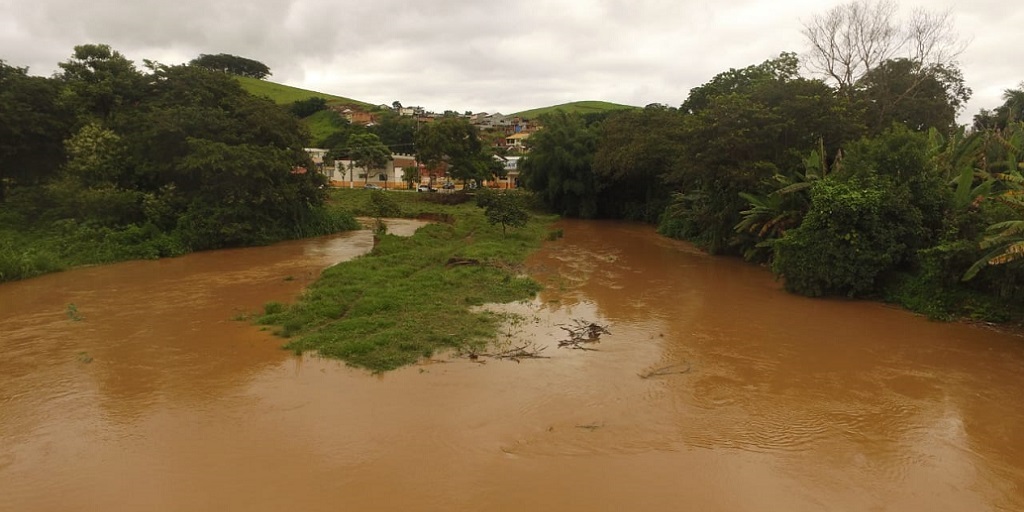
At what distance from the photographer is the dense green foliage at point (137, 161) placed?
1894cm

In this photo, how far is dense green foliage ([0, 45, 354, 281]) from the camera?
18.9m

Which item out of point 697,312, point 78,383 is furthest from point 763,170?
point 78,383

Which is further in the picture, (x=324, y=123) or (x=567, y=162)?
(x=324, y=123)

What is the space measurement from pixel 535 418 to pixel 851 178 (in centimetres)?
999

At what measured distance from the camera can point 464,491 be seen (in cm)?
495

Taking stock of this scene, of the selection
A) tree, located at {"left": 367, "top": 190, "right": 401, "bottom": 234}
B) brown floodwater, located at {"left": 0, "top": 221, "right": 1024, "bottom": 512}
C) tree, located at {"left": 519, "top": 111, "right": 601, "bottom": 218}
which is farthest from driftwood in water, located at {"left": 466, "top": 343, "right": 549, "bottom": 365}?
tree, located at {"left": 367, "top": 190, "right": 401, "bottom": 234}

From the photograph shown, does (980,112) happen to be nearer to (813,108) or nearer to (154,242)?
(813,108)

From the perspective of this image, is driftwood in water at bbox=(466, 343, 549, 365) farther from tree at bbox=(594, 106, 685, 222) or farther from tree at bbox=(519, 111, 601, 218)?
tree at bbox=(519, 111, 601, 218)

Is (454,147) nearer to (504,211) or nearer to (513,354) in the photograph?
(504,211)

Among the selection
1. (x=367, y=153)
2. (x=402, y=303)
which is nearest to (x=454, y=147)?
(x=367, y=153)

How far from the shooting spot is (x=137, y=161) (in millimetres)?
20453

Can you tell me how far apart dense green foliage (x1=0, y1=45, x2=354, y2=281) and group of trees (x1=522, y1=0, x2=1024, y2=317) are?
1559cm

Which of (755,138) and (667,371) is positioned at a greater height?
(755,138)

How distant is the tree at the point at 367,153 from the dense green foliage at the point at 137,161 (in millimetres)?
27447
